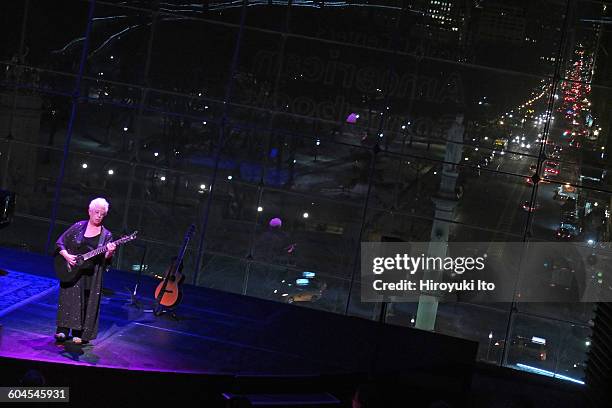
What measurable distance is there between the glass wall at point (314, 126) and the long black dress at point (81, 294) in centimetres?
214

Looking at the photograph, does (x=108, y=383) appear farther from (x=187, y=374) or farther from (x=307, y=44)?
(x=307, y=44)

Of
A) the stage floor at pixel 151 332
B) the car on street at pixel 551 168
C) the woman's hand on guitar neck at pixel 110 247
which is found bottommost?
the stage floor at pixel 151 332

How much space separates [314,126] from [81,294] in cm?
630

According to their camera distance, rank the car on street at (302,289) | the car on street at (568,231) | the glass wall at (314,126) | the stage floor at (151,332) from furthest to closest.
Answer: the car on street at (302,289) → the car on street at (568,231) → the glass wall at (314,126) → the stage floor at (151,332)

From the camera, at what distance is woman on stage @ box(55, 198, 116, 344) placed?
6055 millimetres

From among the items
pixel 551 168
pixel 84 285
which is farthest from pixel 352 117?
pixel 84 285

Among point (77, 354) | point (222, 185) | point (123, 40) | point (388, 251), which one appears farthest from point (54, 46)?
point (77, 354)

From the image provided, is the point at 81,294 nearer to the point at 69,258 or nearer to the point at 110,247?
the point at 69,258

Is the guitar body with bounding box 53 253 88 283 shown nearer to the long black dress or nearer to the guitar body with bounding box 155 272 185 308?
the long black dress

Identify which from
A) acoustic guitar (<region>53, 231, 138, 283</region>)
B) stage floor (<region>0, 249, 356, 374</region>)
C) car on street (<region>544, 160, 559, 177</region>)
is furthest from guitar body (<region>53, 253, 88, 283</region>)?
car on street (<region>544, 160, 559, 177</region>)

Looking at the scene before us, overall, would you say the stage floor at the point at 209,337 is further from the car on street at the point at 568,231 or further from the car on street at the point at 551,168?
the car on street at the point at 568,231

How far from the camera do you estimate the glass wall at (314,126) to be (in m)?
9.71

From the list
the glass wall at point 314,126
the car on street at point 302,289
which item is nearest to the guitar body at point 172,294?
the glass wall at point 314,126

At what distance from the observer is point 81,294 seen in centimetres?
612
